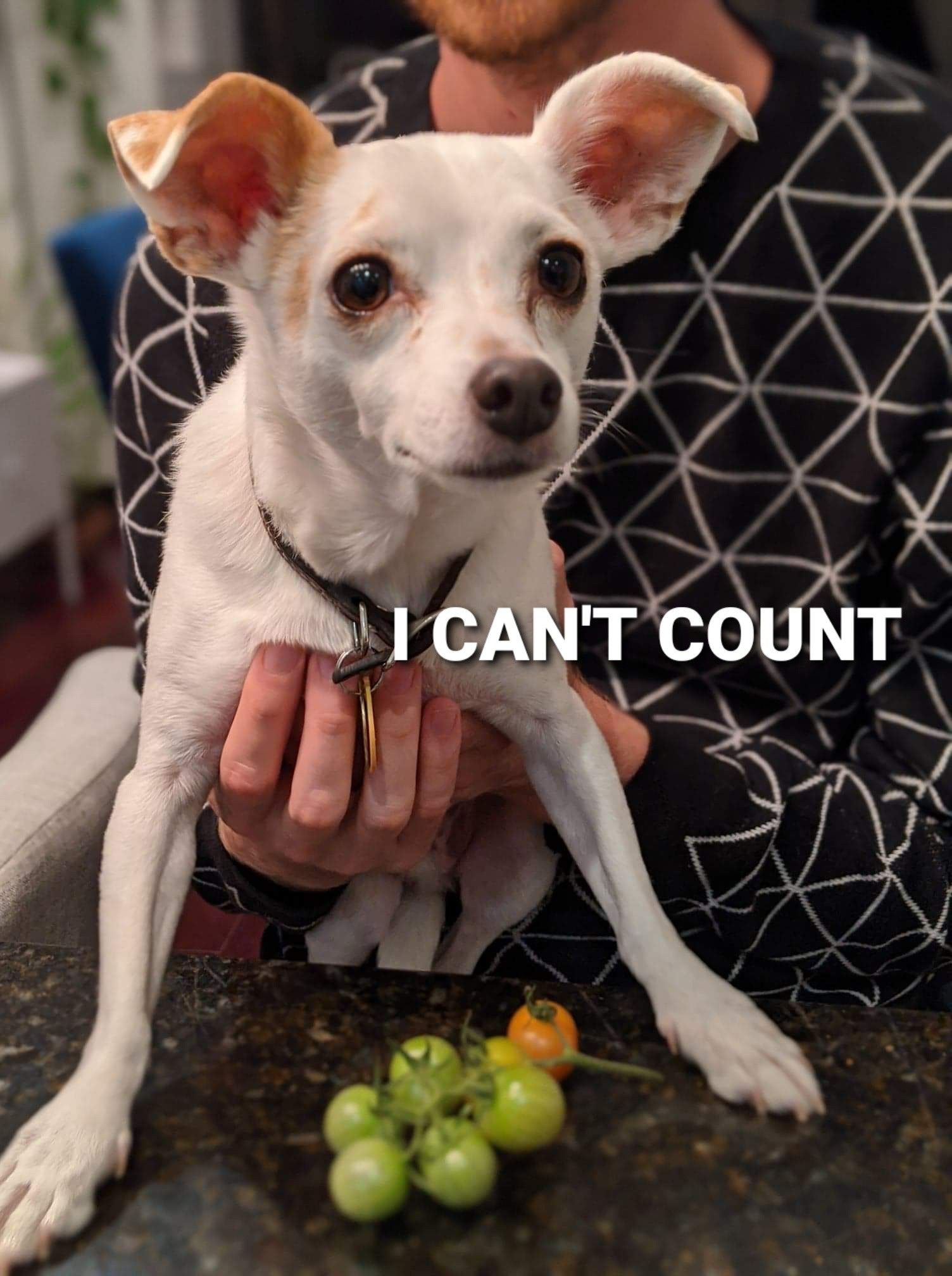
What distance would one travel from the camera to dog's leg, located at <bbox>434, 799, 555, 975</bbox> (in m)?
1.07

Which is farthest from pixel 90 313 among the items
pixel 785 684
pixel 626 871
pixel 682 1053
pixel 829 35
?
pixel 682 1053

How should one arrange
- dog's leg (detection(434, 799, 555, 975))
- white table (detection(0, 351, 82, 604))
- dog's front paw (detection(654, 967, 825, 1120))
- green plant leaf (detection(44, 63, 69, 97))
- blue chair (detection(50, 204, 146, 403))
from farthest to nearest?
green plant leaf (detection(44, 63, 69, 97)) < white table (detection(0, 351, 82, 604)) < blue chair (detection(50, 204, 146, 403)) < dog's leg (detection(434, 799, 555, 975)) < dog's front paw (detection(654, 967, 825, 1120))

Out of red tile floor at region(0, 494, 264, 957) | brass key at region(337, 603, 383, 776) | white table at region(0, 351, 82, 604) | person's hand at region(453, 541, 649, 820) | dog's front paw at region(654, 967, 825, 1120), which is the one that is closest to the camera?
dog's front paw at region(654, 967, 825, 1120)

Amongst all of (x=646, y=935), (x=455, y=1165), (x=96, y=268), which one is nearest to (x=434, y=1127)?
(x=455, y=1165)

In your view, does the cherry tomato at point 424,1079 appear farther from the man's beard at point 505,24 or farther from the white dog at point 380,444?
the man's beard at point 505,24

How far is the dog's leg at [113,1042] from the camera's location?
1.87 feet

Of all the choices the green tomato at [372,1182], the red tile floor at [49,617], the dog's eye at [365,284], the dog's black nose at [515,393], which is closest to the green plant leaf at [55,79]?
the red tile floor at [49,617]

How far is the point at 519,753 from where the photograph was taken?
970 millimetres

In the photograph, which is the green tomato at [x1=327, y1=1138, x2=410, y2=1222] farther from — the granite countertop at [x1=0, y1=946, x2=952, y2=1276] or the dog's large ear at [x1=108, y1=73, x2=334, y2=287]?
the dog's large ear at [x1=108, y1=73, x2=334, y2=287]

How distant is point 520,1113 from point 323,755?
363mm

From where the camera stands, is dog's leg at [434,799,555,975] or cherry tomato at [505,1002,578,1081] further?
dog's leg at [434,799,555,975]

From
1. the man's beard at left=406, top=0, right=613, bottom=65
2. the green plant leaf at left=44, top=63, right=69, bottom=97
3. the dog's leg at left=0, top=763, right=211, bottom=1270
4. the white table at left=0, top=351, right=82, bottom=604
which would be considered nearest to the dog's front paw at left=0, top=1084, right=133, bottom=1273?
the dog's leg at left=0, top=763, right=211, bottom=1270

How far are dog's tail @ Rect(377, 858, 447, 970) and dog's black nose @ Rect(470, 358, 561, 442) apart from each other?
539 mm

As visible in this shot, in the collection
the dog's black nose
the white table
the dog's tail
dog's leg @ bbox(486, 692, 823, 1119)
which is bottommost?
the white table
